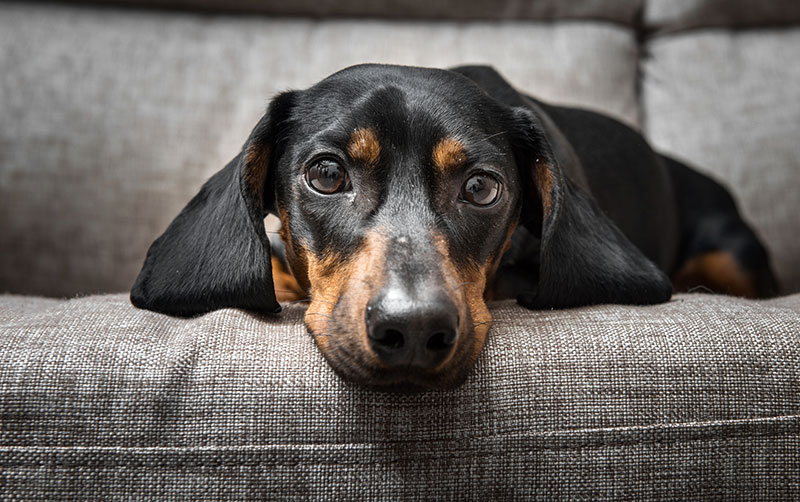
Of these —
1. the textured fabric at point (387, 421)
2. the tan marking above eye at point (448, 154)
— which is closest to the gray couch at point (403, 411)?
the textured fabric at point (387, 421)

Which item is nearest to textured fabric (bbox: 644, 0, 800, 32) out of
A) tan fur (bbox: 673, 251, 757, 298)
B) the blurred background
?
the blurred background

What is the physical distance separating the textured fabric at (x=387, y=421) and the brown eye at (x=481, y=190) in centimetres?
42

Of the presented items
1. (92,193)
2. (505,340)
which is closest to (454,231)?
(505,340)

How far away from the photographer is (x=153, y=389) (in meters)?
1.29

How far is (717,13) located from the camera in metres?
3.35

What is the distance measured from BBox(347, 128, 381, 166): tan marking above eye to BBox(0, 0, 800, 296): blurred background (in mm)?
1542

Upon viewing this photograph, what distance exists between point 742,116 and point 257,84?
237 centimetres

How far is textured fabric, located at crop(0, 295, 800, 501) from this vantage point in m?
1.25

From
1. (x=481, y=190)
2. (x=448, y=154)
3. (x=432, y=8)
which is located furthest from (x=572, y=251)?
(x=432, y=8)

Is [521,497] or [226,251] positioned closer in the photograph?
[521,497]

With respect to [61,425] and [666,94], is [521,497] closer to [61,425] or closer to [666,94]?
[61,425]

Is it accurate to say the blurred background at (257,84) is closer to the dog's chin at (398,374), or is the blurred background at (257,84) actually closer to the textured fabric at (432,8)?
the textured fabric at (432,8)

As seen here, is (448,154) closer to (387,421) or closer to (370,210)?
(370,210)

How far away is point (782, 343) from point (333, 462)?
100 centimetres
